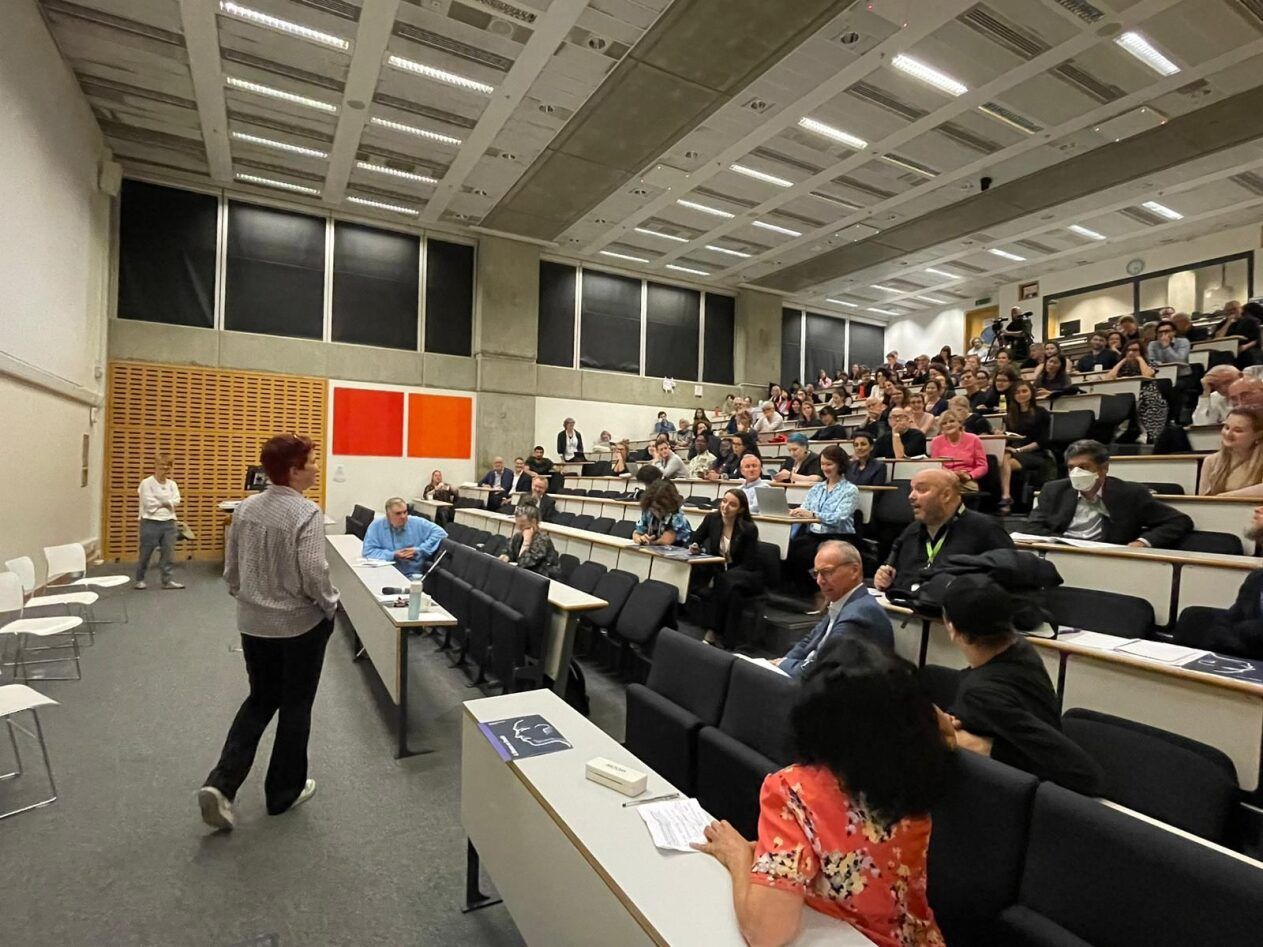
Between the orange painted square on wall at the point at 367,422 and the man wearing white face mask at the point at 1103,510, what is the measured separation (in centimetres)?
1013

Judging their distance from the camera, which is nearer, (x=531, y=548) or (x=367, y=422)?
(x=531, y=548)

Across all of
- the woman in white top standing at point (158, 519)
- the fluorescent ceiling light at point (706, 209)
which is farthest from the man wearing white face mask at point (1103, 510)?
the woman in white top standing at point (158, 519)

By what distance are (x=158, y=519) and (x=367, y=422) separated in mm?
4256

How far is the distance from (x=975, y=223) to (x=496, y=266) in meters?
8.65

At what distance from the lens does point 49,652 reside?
15.7 feet

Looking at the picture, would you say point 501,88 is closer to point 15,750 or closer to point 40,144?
point 40,144

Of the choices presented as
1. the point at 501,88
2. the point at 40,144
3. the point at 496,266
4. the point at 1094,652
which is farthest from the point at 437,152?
the point at 1094,652

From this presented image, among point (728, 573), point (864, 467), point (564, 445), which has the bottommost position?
point (728, 573)

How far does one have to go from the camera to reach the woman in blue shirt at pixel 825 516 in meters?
4.83

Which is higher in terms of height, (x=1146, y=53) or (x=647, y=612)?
(x=1146, y=53)

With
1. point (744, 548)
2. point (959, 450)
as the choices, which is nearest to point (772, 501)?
point (744, 548)

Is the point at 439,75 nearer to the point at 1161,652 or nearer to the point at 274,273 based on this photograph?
the point at 274,273

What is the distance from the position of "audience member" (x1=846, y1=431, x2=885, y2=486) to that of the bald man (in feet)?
7.34

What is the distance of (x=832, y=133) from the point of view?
8406 millimetres
